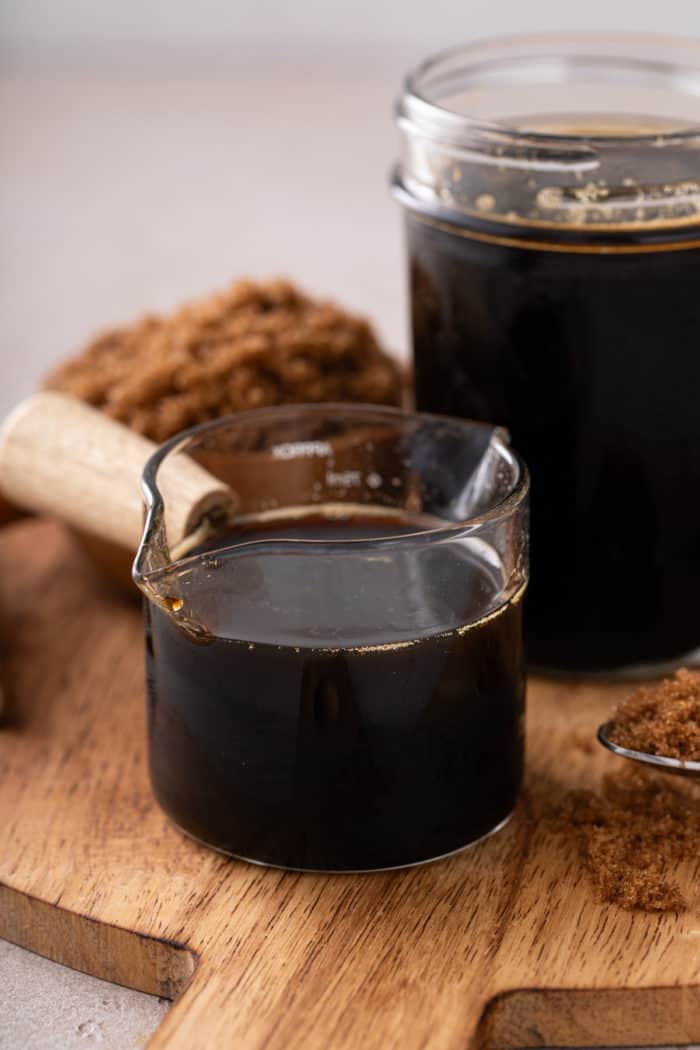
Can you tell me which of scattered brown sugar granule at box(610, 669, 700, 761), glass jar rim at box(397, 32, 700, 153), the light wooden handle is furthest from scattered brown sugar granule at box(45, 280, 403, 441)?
scattered brown sugar granule at box(610, 669, 700, 761)

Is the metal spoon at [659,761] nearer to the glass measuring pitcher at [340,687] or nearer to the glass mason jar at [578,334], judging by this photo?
the glass measuring pitcher at [340,687]

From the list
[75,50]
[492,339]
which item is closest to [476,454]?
[492,339]

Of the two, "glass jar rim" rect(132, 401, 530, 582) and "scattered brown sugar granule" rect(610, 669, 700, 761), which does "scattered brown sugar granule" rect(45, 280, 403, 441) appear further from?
"scattered brown sugar granule" rect(610, 669, 700, 761)

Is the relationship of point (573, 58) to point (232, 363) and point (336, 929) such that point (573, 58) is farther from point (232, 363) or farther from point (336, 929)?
point (336, 929)

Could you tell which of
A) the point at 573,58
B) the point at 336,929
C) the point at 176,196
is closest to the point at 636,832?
the point at 336,929

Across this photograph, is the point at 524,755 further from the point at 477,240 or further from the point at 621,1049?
the point at 477,240

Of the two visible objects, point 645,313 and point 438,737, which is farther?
point 645,313
